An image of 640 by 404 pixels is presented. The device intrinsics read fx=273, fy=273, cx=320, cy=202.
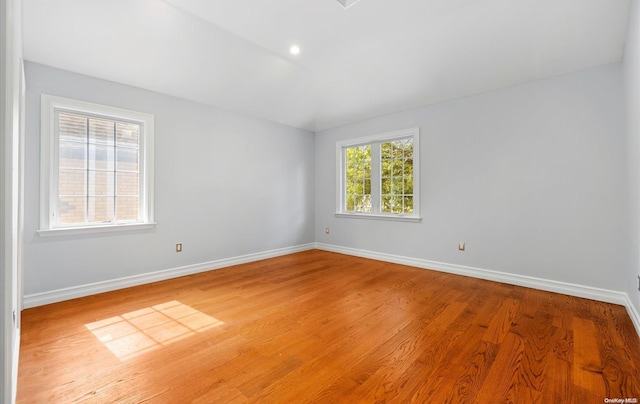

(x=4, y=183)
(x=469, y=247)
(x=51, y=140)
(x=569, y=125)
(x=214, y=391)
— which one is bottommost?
(x=214, y=391)

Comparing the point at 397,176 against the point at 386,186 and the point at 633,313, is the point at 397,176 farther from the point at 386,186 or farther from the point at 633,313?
the point at 633,313

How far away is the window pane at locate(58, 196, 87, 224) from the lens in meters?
2.89

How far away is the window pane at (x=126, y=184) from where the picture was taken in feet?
10.8

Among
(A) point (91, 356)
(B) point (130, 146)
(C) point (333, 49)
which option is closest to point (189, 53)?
(B) point (130, 146)

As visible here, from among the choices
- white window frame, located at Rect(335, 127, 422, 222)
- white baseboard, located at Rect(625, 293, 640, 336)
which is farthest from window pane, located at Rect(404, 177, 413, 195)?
white baseboard, located at Rect(625, 293, 640, 336)

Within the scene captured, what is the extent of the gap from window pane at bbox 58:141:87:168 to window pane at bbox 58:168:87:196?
0.07m

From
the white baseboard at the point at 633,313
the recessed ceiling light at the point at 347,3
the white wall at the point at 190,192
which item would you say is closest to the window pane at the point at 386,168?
the white wall at the point at 190,192

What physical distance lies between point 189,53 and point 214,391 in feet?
10.5

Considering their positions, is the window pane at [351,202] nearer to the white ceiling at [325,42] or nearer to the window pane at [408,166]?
the window pane at [408,166]

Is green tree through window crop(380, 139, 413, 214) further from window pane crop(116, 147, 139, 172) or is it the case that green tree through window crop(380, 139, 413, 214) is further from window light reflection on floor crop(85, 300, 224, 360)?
window pane crop(116, 147, 139, 172)

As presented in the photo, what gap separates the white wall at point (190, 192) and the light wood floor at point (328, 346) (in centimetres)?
44

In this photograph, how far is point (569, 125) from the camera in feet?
9.65

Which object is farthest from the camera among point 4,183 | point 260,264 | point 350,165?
point 350,165

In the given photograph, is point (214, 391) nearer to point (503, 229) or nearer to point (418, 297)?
point (418, 297)
